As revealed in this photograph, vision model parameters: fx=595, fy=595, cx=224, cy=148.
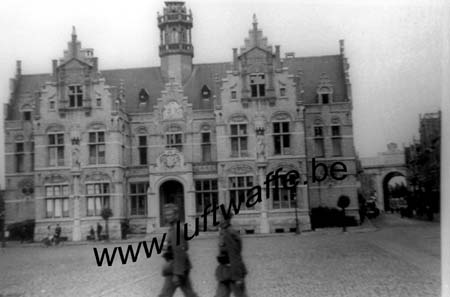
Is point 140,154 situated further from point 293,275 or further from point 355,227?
point 293,275

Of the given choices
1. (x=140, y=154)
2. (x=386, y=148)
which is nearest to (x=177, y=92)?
(x=140, y=154)

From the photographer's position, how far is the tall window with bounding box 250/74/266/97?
1237 inches

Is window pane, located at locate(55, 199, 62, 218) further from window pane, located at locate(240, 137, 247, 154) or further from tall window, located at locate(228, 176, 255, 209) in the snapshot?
window pane, located at locate(240, 137, 247, 154)

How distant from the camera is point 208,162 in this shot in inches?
1270

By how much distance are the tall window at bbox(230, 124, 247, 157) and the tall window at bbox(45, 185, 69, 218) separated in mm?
8718

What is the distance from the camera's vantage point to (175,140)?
33.4 metres

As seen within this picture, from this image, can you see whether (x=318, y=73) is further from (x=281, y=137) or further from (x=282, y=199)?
(x=282, y=199)

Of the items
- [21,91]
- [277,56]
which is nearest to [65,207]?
[21,91]

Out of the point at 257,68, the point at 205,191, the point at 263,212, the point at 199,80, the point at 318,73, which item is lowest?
the point at 263,212

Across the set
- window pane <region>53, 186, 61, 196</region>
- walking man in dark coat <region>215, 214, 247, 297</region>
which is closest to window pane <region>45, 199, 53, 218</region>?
window pane <region>53, 186, 61, 196</region>

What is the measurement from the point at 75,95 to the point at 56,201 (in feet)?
17.8

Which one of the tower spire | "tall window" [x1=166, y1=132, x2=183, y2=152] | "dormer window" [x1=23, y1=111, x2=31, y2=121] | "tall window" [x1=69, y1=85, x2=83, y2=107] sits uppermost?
the tower spire

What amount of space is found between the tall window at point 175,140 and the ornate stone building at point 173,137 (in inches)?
2.5

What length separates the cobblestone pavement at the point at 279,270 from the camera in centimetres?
1388
